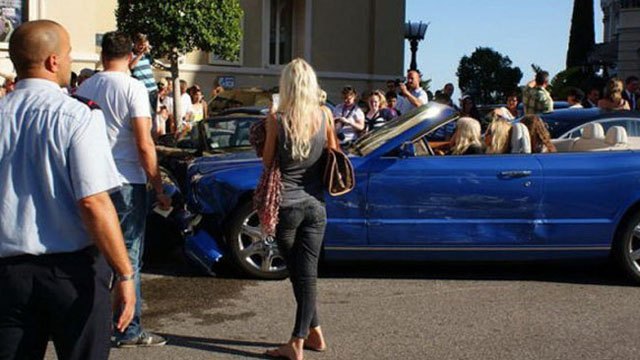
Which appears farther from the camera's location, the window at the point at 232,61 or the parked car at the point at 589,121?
the window at the point at 232,61

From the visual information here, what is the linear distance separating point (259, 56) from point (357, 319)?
19127 millimetres

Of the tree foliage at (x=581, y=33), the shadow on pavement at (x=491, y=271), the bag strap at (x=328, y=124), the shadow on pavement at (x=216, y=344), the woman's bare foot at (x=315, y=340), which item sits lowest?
the shadow on pavement at (x=491, y=271)

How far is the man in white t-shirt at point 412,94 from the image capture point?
12000 mm

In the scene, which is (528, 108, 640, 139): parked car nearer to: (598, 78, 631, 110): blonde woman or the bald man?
(598, 78, 631, 110): blonde woman

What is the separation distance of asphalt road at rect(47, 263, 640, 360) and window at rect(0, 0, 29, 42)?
48.8 feet

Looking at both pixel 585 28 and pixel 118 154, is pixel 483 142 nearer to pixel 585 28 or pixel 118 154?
pixel 118 154

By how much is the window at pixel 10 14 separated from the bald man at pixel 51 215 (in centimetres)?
1874

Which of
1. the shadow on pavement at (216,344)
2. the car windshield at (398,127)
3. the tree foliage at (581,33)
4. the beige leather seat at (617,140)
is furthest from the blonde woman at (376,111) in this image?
the tree foliage at (581,33)

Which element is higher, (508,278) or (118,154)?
(118,154)

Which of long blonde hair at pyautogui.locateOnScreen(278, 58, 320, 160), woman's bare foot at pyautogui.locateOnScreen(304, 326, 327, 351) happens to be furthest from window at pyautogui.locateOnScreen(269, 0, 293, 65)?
long blonde hair at pyautogui.locateOnScreen(278, 58, 320, 160)

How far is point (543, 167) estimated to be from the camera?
677 cm

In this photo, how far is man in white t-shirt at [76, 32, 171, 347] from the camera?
4887 mm

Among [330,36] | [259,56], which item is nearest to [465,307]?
[259,56]

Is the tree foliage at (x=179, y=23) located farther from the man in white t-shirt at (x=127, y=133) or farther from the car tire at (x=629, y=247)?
the man in white t-shirt at (x=127, y=133)
